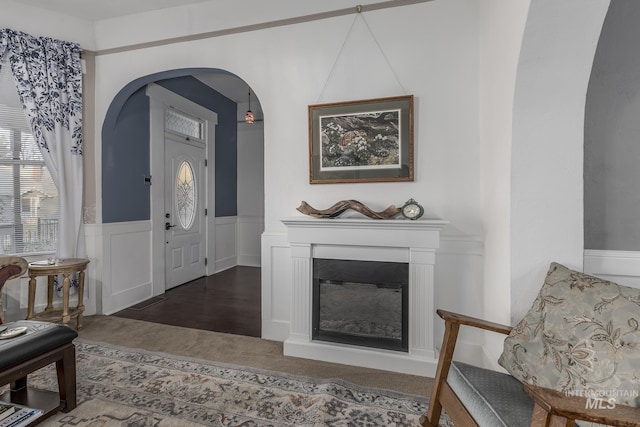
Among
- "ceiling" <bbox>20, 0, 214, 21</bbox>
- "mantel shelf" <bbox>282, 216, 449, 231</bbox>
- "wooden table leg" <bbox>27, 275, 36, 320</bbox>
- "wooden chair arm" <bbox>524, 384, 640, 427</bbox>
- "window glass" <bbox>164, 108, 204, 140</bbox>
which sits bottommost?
"wooden table leg" <bbox>27, 275, 36, 320</bbox>

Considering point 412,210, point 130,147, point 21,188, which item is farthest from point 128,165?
point 412,210

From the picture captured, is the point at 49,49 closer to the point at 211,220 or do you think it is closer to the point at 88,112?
the point at 88,112

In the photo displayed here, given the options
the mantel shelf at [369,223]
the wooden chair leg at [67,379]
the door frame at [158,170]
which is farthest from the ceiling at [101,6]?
the wooden chair leg at [67,379]

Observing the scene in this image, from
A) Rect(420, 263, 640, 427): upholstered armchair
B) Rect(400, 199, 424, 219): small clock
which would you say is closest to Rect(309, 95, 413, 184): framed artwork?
Rect(400, 199, 424, 219): small clock

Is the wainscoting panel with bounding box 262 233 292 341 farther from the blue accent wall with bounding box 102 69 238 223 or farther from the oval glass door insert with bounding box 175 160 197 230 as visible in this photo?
the oval glass door insert with bounding box 175 160 197 230

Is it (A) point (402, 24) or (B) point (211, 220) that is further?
(B) point (211, 220)

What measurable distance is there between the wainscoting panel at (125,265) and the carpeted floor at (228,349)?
28cm

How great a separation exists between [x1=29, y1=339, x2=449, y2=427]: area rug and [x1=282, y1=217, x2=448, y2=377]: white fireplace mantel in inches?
12.5

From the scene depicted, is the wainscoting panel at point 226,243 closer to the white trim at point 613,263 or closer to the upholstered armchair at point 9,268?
the upholstered armchair at point 9,268

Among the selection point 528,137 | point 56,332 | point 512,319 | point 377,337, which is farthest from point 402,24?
point 56,332

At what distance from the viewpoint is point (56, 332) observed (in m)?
1.81

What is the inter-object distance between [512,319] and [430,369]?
76 centimetres

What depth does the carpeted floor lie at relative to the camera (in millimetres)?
2250

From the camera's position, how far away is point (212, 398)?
6.61 ft
